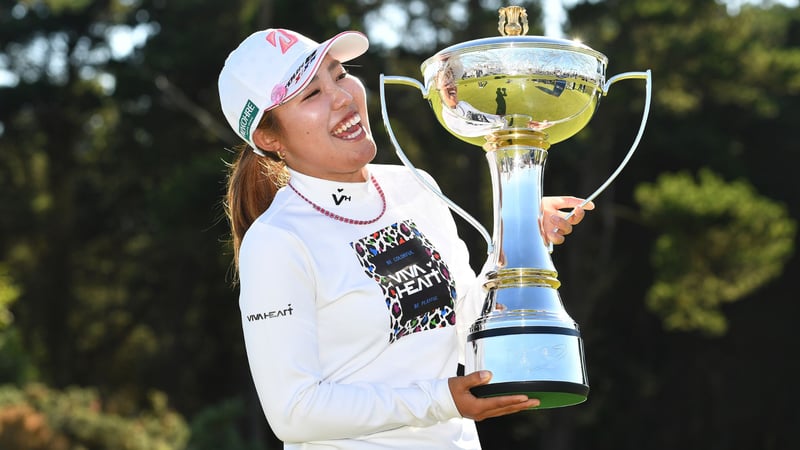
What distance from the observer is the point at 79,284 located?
68.7 ft

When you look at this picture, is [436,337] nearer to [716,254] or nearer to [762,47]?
[716,254]

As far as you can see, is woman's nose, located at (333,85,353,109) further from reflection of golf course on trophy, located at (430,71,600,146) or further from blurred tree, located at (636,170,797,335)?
blurred tree, located at (636,170,797,335)

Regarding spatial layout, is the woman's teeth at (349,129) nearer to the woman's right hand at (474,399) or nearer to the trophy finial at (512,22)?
the trophy finial at (512,22)

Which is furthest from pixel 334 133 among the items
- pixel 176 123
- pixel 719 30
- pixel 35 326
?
pixel 35 326

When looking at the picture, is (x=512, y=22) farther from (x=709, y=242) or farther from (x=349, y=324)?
(x=709, y=242)

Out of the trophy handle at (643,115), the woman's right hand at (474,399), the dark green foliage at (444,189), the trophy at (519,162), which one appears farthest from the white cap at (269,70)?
the dark green foliage at (444,189)

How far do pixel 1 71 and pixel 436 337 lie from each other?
66.5ft

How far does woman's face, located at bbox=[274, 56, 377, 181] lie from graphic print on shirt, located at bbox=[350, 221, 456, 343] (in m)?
0.14

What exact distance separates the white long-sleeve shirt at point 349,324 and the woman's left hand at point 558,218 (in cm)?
21

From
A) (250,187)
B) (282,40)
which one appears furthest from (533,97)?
(250,187)

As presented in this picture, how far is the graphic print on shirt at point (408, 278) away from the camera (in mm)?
2021

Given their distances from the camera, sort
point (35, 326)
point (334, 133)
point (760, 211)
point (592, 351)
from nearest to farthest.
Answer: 1. point (334, 133)
2. point (760, 211)
3. point (592, 351)
4. point (35, 326)

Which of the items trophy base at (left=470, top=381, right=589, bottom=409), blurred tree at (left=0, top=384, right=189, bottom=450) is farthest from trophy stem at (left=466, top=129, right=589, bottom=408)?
blurred tree at (left=0, top=384, right=189, bottom=450)

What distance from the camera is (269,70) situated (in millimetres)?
2111
